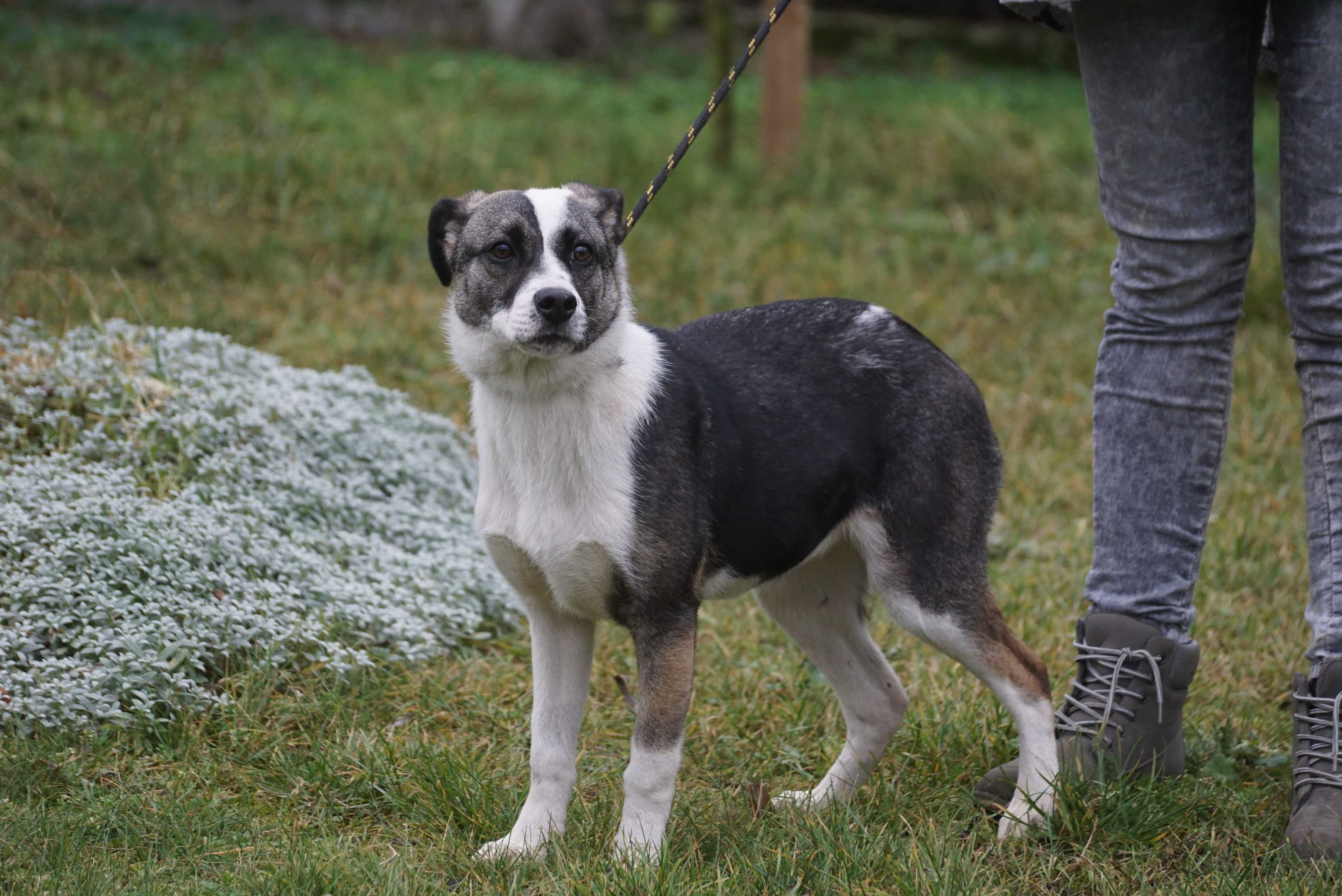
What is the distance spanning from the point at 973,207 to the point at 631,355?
6.19 meters

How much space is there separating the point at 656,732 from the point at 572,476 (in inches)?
21.3

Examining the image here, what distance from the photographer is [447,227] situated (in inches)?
112

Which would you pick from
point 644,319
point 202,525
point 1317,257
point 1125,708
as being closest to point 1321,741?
point 1125,708

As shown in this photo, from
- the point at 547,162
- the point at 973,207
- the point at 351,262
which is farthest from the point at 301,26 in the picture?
the point at 973,207

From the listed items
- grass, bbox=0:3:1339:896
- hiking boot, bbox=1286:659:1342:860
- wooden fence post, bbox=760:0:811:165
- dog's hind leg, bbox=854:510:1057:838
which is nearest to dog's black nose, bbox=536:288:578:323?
dog's hind leg, bbox=854:510:1057:838

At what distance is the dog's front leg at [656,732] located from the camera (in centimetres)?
260

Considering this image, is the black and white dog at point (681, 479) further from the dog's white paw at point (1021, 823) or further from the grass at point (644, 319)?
the grass at point (644, 319)

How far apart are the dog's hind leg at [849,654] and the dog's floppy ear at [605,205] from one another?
2.94 ft

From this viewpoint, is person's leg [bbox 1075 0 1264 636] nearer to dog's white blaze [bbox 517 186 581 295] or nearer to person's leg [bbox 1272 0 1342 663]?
person's leg [bbox 1272 0 1342 663]

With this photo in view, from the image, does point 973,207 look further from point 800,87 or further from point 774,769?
point 774,769

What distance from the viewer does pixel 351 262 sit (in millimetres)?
6961

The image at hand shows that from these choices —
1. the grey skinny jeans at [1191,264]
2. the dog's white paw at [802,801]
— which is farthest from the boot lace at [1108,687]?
the dog's white paw at [802,801]

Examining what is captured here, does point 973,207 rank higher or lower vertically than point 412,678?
higher

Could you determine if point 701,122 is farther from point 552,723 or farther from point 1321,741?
point 1321,741
